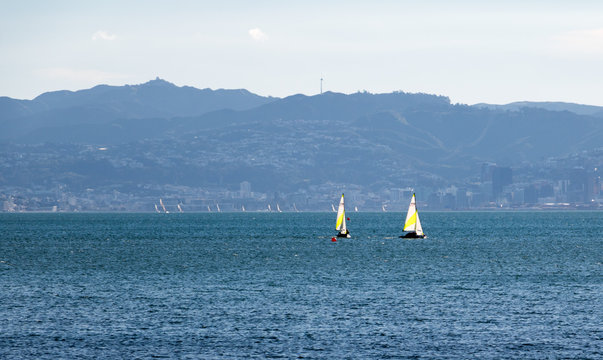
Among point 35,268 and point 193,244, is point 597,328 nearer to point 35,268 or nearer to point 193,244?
point 35,268

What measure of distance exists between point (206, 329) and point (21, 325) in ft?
40.2

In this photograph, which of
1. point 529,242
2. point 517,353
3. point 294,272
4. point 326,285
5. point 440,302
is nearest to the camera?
point 517,353

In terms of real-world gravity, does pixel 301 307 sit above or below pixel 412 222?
below

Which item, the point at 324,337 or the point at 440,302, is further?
the point at 440,302

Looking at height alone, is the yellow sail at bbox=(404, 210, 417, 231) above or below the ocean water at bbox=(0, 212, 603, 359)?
above

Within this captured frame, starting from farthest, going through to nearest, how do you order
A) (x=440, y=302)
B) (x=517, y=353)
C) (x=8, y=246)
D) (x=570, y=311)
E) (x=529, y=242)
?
1. (x=529, y=242)
2. (x=8, y=246)
3. (x=440, y=302)
4. (x=570, y=311)
5. (x=517, y=353)

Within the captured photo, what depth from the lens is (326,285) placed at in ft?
294

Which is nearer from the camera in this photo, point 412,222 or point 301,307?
point 301,307

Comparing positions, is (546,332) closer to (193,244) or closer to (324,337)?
(324,337)

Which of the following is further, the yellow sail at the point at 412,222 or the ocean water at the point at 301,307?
the yellow sail at the point at 412,222

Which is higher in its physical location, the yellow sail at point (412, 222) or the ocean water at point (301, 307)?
the yellow sail at point (412, 222)

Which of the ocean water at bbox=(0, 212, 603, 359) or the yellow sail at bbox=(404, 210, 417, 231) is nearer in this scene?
the ocean water at bbox=(0, 212, 603, 359)

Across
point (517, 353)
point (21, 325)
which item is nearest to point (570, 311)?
point (517, 353)

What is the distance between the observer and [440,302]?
7594cm
